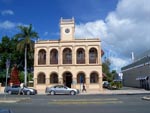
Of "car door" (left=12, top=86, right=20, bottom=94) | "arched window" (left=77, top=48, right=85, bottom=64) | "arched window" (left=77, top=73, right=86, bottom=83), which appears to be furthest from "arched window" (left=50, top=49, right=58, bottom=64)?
"car door" (left=12, top=86, right=20, bottom=94)

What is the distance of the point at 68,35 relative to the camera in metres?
61.2

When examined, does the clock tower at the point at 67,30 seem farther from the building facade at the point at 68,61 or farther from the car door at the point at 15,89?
the car door at the point at 15,89

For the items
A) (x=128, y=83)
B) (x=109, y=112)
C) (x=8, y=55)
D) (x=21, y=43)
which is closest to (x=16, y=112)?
(x=109, y=112)

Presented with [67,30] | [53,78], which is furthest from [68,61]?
[67,30]

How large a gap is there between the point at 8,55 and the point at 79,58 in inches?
1039

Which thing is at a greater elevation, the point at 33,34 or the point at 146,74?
the point at 33,34

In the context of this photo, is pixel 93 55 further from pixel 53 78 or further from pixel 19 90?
pixel 19 90

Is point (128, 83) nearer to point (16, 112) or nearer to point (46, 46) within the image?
point (46, 46)

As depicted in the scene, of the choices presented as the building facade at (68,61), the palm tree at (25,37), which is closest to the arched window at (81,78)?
the building facade at (68,61)

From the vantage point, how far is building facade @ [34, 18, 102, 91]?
6009cm

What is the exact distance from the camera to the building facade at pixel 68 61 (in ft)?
197

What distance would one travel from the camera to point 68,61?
61625 mm

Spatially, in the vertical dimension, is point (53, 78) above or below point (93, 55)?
below

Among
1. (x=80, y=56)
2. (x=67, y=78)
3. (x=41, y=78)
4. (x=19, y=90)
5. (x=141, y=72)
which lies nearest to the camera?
(x=19, y=90)
